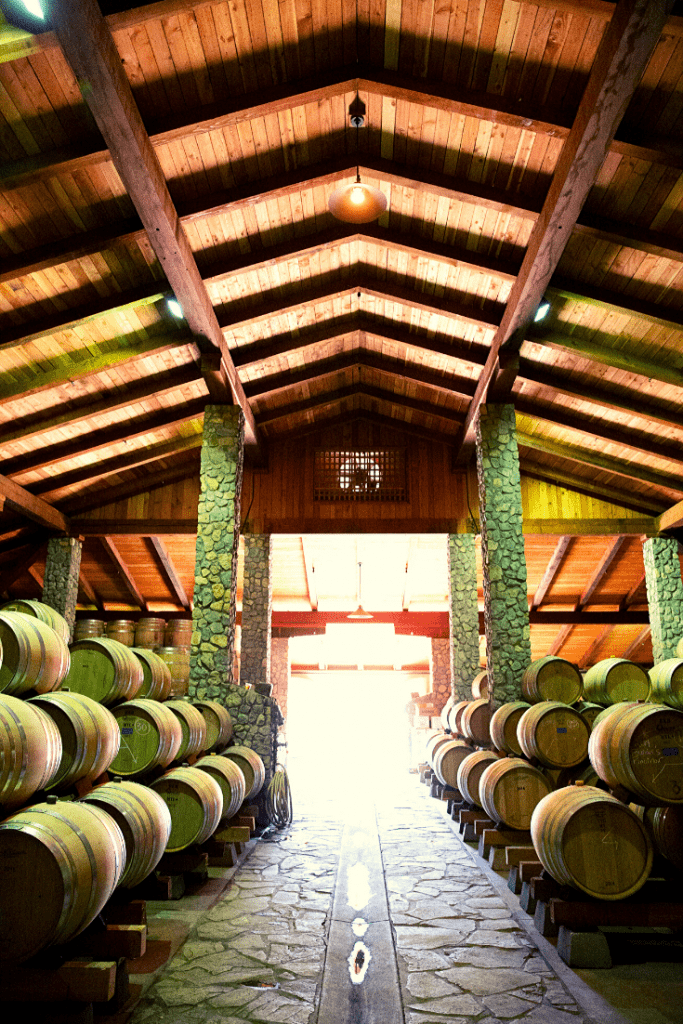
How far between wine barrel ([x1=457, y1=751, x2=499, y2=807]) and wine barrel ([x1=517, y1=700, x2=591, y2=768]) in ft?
5.19

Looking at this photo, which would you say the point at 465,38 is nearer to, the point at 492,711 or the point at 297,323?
the point at 297,323

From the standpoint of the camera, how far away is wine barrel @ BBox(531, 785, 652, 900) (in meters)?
3.69

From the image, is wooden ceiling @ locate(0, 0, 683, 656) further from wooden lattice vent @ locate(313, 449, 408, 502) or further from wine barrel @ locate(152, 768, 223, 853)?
wine barrel @ locate(152, 768, 223, 853)

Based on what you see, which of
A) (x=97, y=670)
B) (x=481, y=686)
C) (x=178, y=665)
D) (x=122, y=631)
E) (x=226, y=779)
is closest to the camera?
(x=97, y=670)

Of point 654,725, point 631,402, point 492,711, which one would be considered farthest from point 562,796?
point 631,402

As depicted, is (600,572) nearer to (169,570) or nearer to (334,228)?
(169,570)

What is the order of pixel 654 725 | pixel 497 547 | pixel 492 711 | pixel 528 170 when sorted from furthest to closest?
1. pixel 497 547
2. pixel 492 711
3. pixel 528 170
4. pixel 654 725

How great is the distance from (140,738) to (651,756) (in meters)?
3.31

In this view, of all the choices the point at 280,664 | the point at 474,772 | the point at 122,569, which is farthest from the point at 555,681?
the point at 280,664

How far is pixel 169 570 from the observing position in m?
13.7

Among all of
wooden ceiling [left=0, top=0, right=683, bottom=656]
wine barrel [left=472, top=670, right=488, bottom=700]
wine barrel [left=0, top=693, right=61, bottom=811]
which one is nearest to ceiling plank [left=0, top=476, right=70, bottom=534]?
wooden ceiling [left=0, top=0, right=683, bottom=656]

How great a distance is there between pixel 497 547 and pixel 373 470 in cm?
376

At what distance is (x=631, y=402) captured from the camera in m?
8.77

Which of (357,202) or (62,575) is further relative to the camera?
(62,575)
